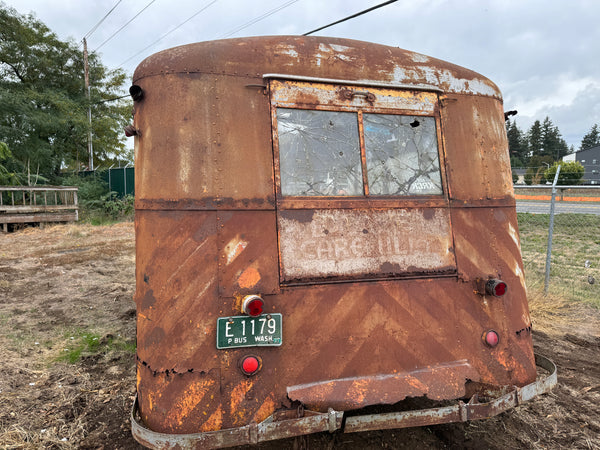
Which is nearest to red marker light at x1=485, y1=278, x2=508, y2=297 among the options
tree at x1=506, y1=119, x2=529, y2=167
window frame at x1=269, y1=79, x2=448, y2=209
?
window frame at x1=269, y1=79, x2=448, y2=209

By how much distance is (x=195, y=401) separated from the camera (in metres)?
2.26

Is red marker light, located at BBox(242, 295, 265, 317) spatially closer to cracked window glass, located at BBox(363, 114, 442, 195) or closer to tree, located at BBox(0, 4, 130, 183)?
cracked window glass, located at BBox(363, 114, 442, 195)

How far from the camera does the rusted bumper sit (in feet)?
7.08

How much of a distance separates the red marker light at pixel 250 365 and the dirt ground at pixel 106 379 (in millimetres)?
754

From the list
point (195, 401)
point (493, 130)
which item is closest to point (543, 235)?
point (493, 130)

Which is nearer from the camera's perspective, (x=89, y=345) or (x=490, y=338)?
(x=490, y=338)

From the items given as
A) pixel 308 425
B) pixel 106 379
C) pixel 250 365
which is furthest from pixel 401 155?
pixel 106 379

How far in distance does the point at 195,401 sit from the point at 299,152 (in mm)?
1635

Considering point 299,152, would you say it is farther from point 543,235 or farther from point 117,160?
point 117,160

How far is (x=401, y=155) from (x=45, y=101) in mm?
23390

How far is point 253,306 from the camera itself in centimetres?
229

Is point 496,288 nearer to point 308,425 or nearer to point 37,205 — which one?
point 308,425

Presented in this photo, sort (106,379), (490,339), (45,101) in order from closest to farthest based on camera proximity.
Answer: (490,339) → (106,379) → (45,101)

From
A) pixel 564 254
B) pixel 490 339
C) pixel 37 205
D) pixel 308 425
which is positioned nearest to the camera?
pixel 308 425
